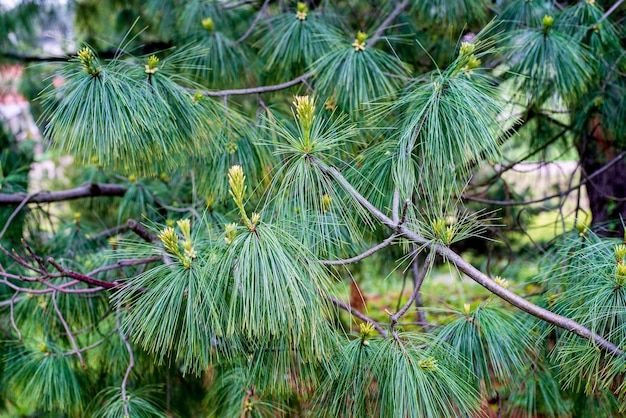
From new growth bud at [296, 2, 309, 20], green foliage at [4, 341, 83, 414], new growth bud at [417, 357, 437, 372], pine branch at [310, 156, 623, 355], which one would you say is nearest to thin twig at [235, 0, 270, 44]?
new growth bud at [296, 2, 309, 20]

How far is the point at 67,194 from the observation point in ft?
6.40

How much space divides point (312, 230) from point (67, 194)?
48.4 inches

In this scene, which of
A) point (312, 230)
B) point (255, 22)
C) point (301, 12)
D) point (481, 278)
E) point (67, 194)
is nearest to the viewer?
point (481, 278)

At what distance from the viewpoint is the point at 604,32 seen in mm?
1559

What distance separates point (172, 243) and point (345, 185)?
1.09 ft

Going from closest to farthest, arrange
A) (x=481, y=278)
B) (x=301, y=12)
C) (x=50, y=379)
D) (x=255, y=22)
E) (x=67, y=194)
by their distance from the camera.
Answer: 1. (x=481, y=278)
2. (x=50, y=379)
3. (x=301, y=12)
4. (x=255, y=22)
5. (x=67, y=194)

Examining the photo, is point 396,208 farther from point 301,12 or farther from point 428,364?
point 301,12

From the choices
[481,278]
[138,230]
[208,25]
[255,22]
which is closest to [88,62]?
[138,230]

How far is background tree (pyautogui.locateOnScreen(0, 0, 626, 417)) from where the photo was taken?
970mm

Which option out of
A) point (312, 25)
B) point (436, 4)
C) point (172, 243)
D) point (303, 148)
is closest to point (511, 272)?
point (436, 4)

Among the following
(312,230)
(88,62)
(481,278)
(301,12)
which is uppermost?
(301,12)

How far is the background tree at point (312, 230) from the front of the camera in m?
0.97

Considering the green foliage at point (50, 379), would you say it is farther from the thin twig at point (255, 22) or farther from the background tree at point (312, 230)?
the thin twig at point (255, 22)

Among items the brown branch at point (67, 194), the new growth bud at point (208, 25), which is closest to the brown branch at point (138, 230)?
the brown branch at point (67, 194)
